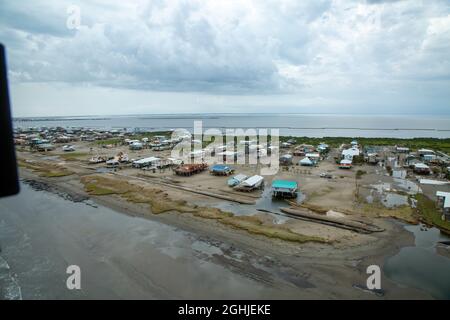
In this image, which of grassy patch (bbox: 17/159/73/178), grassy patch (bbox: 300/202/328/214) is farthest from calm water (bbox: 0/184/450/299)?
grassy patch (bbox: 17/159/73/178)

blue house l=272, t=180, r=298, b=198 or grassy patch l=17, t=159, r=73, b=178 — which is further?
grassy patch l=17, t=159, r=73, b=178

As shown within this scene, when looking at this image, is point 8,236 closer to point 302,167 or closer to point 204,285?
point 204,285

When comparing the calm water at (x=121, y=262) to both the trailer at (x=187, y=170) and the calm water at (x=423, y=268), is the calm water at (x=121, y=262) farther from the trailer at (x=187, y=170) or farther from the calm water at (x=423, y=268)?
the trailer at (x=187, y=170)

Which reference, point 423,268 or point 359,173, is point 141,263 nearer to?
point 423,268

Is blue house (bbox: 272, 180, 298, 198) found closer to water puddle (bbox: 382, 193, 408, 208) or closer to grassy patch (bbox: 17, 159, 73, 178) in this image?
water puddle (bbox: 382, 193, 408, 208)

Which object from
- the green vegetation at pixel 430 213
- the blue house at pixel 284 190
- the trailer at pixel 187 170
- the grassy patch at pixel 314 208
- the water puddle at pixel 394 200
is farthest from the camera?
the trailer at pixel 187 170

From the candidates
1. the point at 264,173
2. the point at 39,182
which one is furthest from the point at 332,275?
the point at 39,182

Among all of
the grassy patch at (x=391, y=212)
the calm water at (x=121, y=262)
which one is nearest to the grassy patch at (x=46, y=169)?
the calm water at (x=121, y=262)

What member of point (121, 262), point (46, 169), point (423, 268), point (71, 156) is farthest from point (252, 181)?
point (71, 156)
